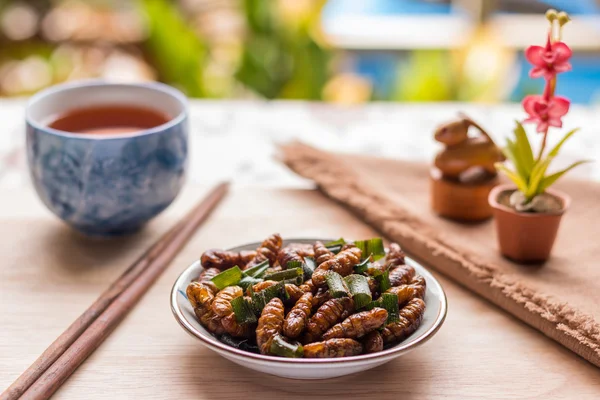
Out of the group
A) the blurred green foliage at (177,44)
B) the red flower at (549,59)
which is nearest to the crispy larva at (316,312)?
the red flower at (549,59)

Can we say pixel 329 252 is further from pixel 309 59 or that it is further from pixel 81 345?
pixel 309 59

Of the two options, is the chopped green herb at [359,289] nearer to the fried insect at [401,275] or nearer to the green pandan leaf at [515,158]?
the fried insect at [401,275]

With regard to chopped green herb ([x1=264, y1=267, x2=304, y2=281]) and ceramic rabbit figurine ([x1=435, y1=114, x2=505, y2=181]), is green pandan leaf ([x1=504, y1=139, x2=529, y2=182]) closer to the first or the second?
ceramic rabbit figurine ([x1=435, y1=114, x2=505, y2=181])

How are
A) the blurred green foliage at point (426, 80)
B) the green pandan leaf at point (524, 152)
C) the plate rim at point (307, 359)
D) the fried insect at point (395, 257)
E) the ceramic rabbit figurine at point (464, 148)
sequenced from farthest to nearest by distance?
the blurred green foliage at point (426, 80)
the ceramic rabbit figurine at point (464, 148)
the green pandan leaf at point (524, 152)
the fried insect at point (395, 257)
the plate rim at point (307, 359)

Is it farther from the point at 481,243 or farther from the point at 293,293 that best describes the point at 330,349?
the point at 481,243

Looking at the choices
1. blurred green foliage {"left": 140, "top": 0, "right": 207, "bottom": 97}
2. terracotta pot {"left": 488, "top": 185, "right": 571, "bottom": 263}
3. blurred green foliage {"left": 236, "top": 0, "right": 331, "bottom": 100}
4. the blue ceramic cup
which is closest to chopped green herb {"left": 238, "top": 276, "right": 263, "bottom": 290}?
the blue ceramic cup
